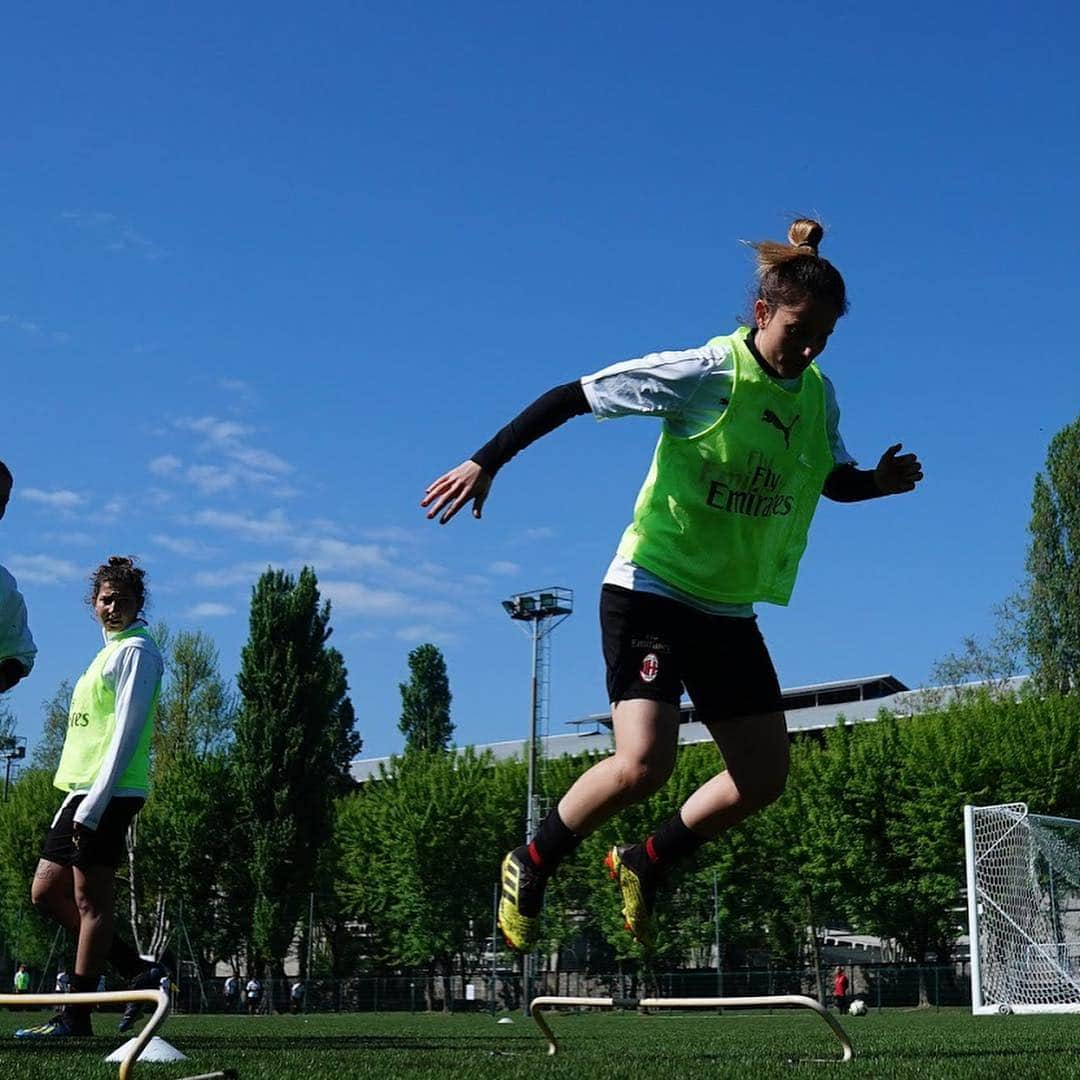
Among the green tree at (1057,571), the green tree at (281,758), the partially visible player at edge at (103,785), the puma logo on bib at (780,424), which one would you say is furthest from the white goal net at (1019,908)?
the green tree at (281,758)

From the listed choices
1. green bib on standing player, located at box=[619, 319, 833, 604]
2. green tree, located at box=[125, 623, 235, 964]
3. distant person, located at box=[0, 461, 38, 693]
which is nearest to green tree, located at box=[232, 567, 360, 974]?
green tree, located at box=[125, 623, 235, 964]

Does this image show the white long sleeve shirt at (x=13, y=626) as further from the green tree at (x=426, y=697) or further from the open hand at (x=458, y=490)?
the green tree at (x=426, y=697)

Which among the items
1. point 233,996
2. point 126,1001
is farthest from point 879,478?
point 233,996

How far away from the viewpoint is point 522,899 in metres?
5.90

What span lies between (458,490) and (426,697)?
87.6m

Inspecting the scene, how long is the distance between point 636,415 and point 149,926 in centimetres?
6327

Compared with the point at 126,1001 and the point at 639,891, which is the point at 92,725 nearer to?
the point at 639,891

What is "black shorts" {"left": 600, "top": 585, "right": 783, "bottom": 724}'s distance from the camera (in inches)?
228

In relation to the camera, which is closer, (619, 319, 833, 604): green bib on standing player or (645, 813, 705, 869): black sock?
(619, 319, 833, 604): green bib on standing player

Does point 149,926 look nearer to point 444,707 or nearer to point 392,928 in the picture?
point 392,928

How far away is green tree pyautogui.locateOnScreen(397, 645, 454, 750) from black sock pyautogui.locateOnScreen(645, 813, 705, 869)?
86308mm

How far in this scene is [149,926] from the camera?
63.8 meters

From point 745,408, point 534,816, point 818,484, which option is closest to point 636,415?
point 745,408

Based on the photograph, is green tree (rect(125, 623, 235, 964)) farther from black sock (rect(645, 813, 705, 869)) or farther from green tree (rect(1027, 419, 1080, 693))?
black sock (rect(645, 813, 705, 869))
